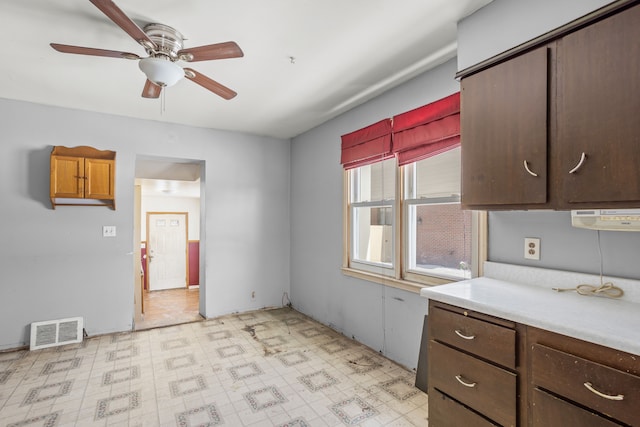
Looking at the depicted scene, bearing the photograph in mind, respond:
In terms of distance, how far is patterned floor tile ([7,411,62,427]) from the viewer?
6.61ft

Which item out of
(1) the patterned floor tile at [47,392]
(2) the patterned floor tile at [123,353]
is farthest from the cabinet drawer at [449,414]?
(2) the patterned floor tile at [123,353]

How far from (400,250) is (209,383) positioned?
6.37 ft

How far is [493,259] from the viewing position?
1.96m

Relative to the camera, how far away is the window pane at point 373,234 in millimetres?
3105

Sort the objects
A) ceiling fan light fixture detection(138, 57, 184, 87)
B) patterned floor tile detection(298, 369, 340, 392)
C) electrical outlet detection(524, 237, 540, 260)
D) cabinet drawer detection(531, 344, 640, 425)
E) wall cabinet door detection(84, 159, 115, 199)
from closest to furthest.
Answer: cabinet drawer detection(531, 344, 640, 425) → electrical outlet detection(524, 237, 540, 260) → ceiling fan light fixture detection(138, 57, 184, 87) → patterned floor tile detection(298, 369, 340, 392) → wall cabinet door detection(84, 159, 115, 199)

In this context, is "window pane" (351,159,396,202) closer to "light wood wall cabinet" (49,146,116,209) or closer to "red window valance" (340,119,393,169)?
"red window valance" (340,119,393,169)

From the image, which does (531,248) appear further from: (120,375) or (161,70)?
(120,375)

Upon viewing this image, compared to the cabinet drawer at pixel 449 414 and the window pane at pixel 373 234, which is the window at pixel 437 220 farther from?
the cabinet drawer at pixel 449 414

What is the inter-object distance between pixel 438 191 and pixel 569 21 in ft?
4.44

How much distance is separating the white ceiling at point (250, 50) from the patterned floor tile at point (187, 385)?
2.54 meters

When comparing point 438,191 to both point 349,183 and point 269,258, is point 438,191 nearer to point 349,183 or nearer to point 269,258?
point 349,183

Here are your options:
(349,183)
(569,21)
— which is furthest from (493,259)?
(349,183)

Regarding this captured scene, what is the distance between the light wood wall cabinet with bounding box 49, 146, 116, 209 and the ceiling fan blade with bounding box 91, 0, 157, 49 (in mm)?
2119

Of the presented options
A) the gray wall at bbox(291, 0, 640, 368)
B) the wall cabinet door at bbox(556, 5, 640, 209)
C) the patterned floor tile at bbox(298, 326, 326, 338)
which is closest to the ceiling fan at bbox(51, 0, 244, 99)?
the gray wall at bbox(291, 0, 640, 368)
